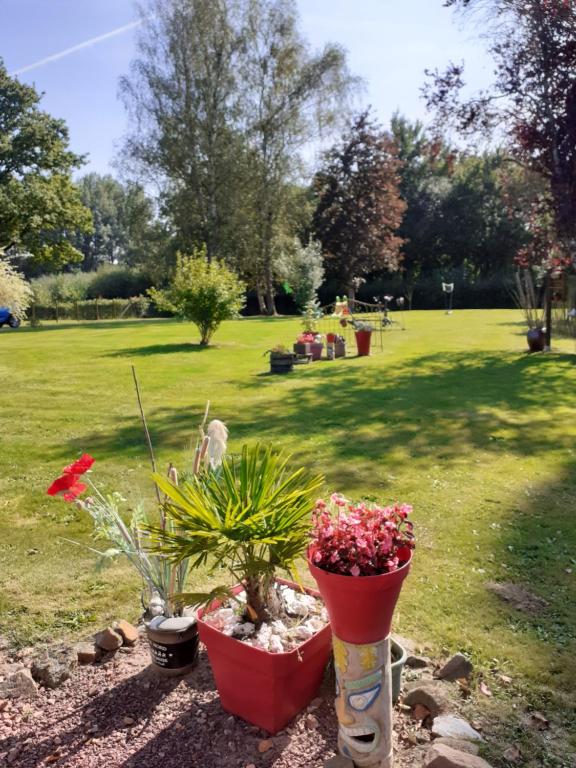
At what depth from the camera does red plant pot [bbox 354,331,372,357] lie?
13797 millimetres

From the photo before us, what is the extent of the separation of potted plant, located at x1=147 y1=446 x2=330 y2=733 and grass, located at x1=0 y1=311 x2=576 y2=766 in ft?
2.62

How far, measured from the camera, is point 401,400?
344 inches

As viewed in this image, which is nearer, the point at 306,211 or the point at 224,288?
the point at 224,288

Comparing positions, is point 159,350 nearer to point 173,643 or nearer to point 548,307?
point 548,307

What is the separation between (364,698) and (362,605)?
1.20 feet

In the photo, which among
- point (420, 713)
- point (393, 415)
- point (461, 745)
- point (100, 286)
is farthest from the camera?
point (100, 286)

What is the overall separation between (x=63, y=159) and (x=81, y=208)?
2.37 m

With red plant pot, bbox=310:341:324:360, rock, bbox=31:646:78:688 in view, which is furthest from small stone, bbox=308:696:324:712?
red plant pot, bbox=310:341:324:360

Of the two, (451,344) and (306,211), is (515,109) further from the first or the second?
(306,211)

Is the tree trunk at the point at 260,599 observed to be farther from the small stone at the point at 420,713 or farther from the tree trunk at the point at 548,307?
the tree trunk at the point at 548,307

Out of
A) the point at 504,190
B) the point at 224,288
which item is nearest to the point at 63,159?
the point at 224,288

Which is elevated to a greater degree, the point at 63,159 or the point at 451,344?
the point at 63,159

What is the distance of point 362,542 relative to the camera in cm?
185

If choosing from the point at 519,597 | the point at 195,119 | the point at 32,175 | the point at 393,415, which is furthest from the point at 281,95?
the point at 519,597
